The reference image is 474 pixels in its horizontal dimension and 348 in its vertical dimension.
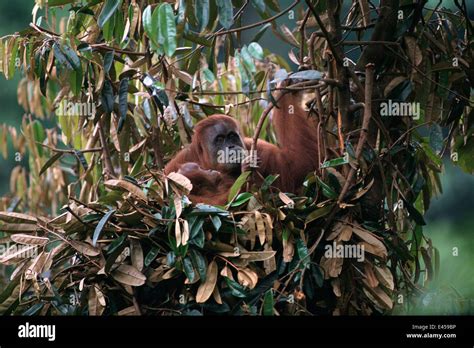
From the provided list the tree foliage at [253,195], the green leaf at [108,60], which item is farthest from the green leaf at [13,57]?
the green leaf at [108,60]

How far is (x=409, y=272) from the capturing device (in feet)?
14.3

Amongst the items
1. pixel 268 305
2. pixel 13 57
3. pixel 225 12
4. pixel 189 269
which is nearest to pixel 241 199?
pixel 189 269

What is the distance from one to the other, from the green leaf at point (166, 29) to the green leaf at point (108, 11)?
1.43 feet

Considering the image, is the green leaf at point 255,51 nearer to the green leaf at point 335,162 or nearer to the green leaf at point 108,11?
the green leaf at point 335,162

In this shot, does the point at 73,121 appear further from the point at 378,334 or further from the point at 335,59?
the point at 378,334

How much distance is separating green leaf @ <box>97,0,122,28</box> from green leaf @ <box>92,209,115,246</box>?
94cm

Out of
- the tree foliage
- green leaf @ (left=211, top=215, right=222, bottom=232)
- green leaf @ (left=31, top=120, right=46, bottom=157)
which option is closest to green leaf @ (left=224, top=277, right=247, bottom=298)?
the tree foliage

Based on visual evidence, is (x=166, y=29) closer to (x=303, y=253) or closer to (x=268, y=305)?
(x=303, y=253)

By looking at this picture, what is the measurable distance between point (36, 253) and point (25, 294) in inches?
9.7

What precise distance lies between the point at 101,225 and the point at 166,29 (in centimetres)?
96

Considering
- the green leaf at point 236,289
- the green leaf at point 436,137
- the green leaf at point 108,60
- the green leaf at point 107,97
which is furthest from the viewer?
the green leaf at point 107,97

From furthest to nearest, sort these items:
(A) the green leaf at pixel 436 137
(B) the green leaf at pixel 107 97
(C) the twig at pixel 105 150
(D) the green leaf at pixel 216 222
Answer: (C) the twig at pixel 105 150, (B) the green leaf at pixel 107 97, (A) the green leaf at pixel 436 137, (D) the green leaf at pixel 216 222

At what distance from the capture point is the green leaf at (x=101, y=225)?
140 inches

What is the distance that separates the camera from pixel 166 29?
3.46m
